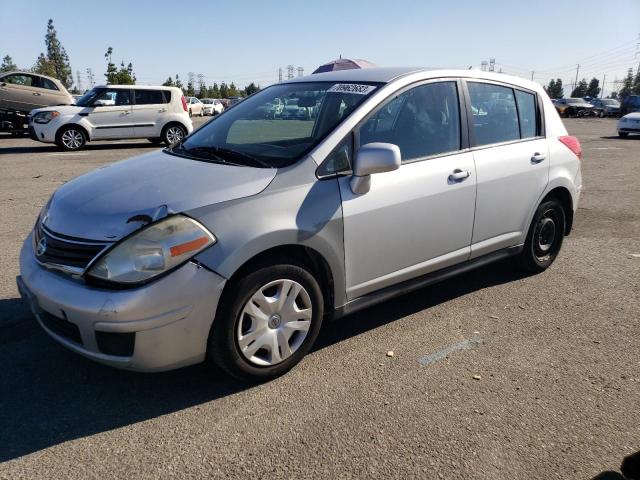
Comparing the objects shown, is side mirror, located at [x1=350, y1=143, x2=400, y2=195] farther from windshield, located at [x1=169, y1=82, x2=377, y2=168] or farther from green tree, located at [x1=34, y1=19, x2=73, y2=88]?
green tree, located at [x1=34, y1=19, x2=73, y2=88]

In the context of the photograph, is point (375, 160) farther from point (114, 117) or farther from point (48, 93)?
point (48, 93)

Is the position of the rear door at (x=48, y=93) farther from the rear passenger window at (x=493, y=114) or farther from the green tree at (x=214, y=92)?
the green tree at (x=214, y=92)

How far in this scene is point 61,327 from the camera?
8.87 feet

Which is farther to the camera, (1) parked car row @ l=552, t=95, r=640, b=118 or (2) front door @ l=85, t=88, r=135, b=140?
(1) parked car row @ l=552, t=95, r=640, b=118

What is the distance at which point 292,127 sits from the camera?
3.71m

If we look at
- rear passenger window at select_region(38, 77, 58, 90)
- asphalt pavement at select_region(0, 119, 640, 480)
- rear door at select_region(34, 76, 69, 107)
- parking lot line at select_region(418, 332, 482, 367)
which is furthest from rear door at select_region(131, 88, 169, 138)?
parking lot line at select_region(418, 332, 482, 367)

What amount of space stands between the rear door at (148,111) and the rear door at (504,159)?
11.9 metres

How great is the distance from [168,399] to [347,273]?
1219 mm

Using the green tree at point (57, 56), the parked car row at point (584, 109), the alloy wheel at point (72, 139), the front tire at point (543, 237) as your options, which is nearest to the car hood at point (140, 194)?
the front tire at point (543, 237)

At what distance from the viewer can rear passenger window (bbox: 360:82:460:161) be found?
337 centimetres

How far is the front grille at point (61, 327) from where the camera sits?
8.61ft

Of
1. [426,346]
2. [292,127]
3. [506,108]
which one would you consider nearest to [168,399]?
[426,346]

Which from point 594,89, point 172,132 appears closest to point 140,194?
point 172,132

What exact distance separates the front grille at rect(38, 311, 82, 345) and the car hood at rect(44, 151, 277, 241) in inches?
17.2
